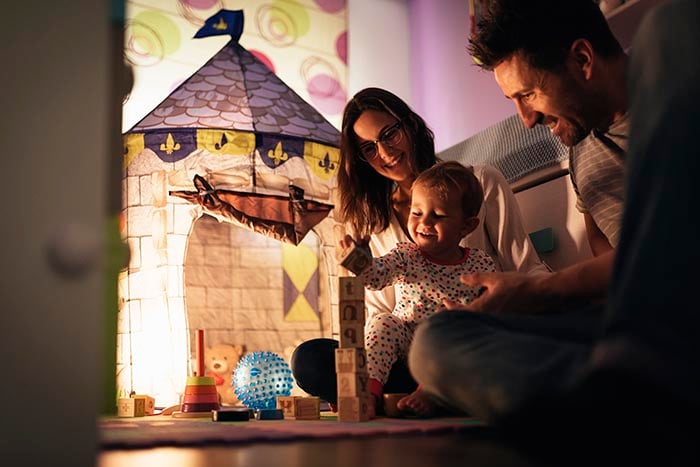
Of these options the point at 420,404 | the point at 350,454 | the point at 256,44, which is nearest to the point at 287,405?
the point at 420,404

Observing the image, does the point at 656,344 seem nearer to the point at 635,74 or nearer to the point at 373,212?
the point at 635,74

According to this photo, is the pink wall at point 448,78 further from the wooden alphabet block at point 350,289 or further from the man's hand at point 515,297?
Result: the man's hand at point 515,297

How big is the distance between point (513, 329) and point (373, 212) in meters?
1.14

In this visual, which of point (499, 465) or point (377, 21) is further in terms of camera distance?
point (377, 21)

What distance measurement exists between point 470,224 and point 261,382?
0.67 meters

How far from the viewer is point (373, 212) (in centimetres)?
204

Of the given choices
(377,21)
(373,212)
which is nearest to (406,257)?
(373,212)

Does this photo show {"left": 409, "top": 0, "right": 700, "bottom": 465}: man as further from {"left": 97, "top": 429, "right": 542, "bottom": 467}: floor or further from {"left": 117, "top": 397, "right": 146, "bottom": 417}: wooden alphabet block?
{"left": 117, "top": 397, "right": 146, "bottom": 417}: wooden alphabet block

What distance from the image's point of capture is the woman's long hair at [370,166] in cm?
200

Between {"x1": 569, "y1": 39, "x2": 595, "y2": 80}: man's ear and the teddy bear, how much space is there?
170 centimetres

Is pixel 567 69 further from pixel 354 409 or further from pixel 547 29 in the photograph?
pixel 354 409

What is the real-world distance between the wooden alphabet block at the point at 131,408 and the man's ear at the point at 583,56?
4.36ft

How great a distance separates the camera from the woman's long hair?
2.00 meters

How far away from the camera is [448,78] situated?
3.37m
